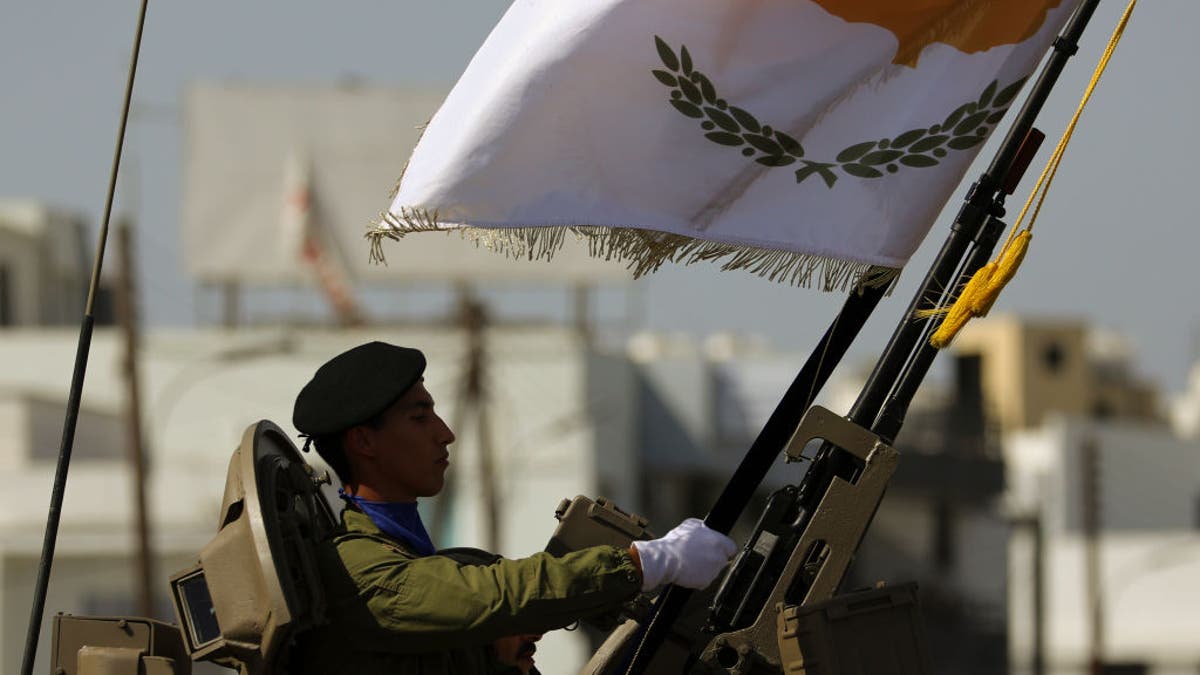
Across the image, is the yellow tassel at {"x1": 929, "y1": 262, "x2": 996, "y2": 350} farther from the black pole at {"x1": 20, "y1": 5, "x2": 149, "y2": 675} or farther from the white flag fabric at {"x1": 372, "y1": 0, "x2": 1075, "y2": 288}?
the black pole at {"x1": 20, "y1": 5, "x2": 149, "y2": 675}

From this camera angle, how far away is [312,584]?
456 centimetres

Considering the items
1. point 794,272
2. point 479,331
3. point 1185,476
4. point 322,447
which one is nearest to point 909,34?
point 794,272

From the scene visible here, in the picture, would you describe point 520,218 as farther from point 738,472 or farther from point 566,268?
point 566,268

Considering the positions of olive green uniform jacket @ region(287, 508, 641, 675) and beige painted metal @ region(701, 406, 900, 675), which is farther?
beige painted metal @ region(701, 406, 900, 675)

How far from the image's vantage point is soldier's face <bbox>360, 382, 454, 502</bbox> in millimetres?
4867

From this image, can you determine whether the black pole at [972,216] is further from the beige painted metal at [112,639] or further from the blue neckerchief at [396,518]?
the beige painted metal at [112,639]

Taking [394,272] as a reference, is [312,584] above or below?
below

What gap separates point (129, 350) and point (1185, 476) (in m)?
29.7

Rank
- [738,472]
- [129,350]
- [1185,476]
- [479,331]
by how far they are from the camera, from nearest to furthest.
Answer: [738,472]
[129,350]
[479,331]
[1185,476]

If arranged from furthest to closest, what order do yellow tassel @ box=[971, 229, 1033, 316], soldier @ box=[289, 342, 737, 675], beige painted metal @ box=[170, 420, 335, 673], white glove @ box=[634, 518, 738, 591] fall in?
1. yellow tassel @ box=[971, 229, 1033, 316]
2. white glove @ box=[634, 518, 738, 591]
3. soldier @ box=[289, 342, 737, 675]
4. beige painted metal @ box=[170, 420, 335, 673]

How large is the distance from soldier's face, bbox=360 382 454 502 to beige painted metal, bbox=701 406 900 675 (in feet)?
2.43

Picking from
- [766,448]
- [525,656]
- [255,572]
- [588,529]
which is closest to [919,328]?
[766,448]

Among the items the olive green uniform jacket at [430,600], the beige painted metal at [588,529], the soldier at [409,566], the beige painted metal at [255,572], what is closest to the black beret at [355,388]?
the soldier at [409,566]

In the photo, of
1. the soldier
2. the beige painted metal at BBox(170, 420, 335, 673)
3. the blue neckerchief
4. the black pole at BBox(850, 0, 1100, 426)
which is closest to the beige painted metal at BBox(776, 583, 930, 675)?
the soldier
